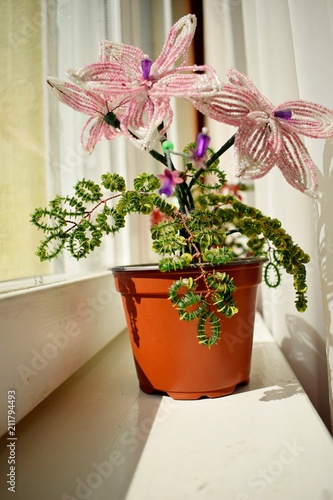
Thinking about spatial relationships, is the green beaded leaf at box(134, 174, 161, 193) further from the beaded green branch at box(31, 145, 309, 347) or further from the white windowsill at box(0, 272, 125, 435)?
the white windowsill at box(0, 272, 125, 435)

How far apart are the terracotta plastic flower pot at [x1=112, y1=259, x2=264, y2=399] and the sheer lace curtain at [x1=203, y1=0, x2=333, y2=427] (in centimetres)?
14

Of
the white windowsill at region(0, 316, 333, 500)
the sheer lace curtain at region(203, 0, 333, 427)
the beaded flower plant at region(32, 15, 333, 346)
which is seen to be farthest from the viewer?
the sheer lace curtain at region(203, 0, 333, 427)

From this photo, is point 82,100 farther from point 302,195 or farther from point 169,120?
point 302,195

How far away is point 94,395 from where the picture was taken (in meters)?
0.61

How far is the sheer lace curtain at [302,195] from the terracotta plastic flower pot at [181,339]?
5.4 inches

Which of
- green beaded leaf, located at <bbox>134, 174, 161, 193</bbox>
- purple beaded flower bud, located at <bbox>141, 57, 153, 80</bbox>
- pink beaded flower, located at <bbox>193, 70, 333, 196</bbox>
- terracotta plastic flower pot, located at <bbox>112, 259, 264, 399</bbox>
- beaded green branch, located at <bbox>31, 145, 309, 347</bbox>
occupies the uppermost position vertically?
purple beaded flower bud, located at <bbox>141, 57, 153, 80</bbox>

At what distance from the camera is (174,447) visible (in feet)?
1.40

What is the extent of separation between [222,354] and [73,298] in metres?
0.30

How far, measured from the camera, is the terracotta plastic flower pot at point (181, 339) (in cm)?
54

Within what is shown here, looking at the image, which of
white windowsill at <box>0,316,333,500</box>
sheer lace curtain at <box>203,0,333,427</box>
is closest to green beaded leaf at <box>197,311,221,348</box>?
white windowsill at <box>0,316,333,500</box>

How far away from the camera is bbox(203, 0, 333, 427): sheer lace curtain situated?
1.85ft

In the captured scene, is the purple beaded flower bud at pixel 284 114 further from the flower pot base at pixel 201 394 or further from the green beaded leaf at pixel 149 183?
the flower pot base at pixel 201 394

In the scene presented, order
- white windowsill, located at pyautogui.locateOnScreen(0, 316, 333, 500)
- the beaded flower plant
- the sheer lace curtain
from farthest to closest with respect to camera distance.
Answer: the sheer lace curtain, the beaded flower plant, white windowsill, located at pyautogui.locateOnScreen(0, 316, 333, 500)

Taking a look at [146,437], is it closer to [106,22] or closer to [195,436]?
[195,436]
